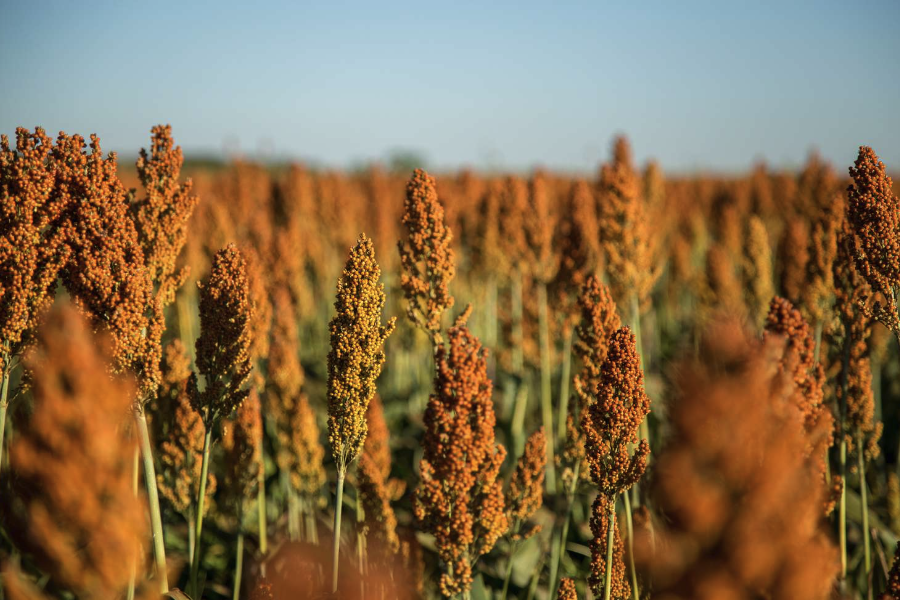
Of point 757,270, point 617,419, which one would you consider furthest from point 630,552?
point 757,270

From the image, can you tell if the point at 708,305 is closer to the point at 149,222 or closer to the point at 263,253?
the point at 263,253

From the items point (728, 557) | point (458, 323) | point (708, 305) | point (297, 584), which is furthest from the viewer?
point (708, 305)

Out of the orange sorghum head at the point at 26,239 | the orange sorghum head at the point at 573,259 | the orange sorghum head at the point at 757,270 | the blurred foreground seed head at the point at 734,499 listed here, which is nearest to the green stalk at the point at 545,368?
the orange sorghum head at the point at 573,259

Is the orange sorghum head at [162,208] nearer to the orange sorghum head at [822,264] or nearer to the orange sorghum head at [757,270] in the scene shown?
the orange sorghum head at [822,264]

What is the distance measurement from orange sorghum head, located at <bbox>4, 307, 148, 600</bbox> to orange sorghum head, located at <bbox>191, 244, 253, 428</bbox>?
59.0 inches

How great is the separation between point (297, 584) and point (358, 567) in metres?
1.71

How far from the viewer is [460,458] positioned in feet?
10.3

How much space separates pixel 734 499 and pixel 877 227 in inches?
119

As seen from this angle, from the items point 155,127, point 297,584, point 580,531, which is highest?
point 155,127

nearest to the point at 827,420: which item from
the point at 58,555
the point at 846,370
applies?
the point at 846,370

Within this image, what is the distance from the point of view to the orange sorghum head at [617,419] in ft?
11.0

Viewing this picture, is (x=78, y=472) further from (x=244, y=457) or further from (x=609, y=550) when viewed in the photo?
(x=244, y=457)

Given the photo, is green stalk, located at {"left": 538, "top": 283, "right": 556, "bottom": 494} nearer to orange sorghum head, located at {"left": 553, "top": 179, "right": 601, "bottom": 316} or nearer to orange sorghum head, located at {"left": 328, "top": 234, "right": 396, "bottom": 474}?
orange sorghum head, located at {"left": 553, "top": 179, "right": 601, "bottom": 316}

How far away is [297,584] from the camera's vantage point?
10.7 feet
